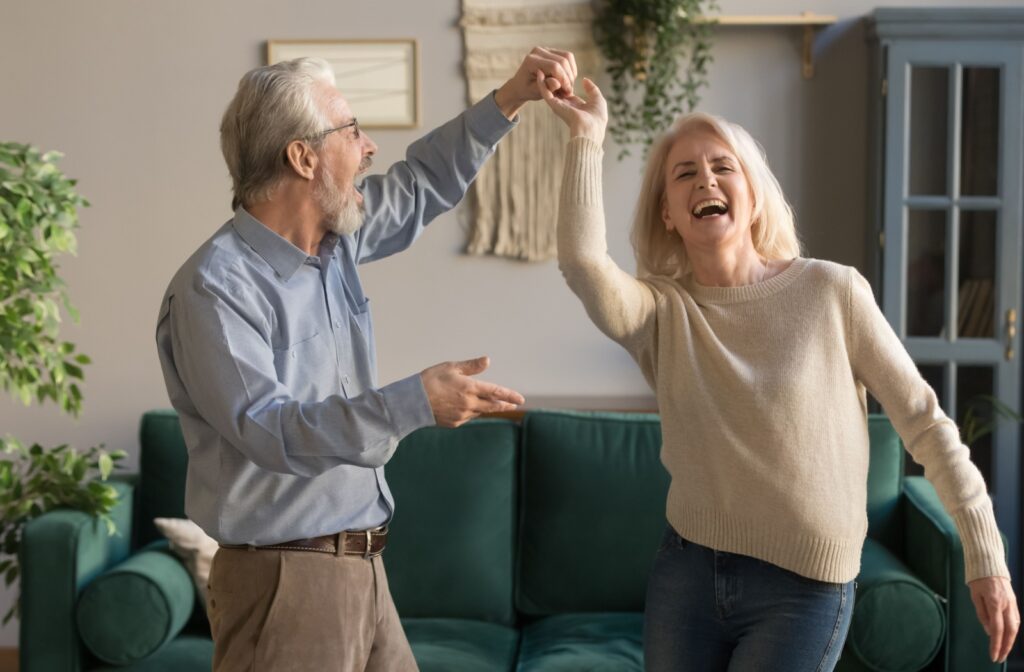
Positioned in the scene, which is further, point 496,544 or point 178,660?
point 496,544

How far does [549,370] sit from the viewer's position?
371 centimetres

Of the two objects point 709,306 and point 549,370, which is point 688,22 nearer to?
point 549,370

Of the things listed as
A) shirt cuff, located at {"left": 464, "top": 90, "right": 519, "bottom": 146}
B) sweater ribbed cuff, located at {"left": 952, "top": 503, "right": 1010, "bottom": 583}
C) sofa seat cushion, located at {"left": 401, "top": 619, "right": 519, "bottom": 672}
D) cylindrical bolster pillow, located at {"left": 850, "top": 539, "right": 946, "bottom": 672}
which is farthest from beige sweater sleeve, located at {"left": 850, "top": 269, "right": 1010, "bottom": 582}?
sofa seat cushion, located at {"left": 401, "top": 619, "right": 519, "bottom": 672}

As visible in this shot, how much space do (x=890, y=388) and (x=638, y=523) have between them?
1.52 meters

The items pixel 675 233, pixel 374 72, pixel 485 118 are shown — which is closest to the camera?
pixel 675 233

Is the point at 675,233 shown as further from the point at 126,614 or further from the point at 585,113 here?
the point at 126,614

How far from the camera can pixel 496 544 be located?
3145 millimetres

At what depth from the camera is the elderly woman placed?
1.63 m

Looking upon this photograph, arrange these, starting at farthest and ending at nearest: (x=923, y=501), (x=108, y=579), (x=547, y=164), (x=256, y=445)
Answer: (x=547, y=164) < (x=923, y=501) < (x=108, y=579) < (x=256, y=445)

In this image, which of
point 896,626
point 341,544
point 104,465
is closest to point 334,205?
point 341,544

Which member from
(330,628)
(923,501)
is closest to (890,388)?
(330,628)

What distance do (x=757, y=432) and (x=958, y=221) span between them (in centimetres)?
210

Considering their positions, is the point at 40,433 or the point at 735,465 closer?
the point at 735,465

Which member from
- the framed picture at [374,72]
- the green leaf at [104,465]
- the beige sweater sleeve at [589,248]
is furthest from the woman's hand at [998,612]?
the framed picture at [374,72]
